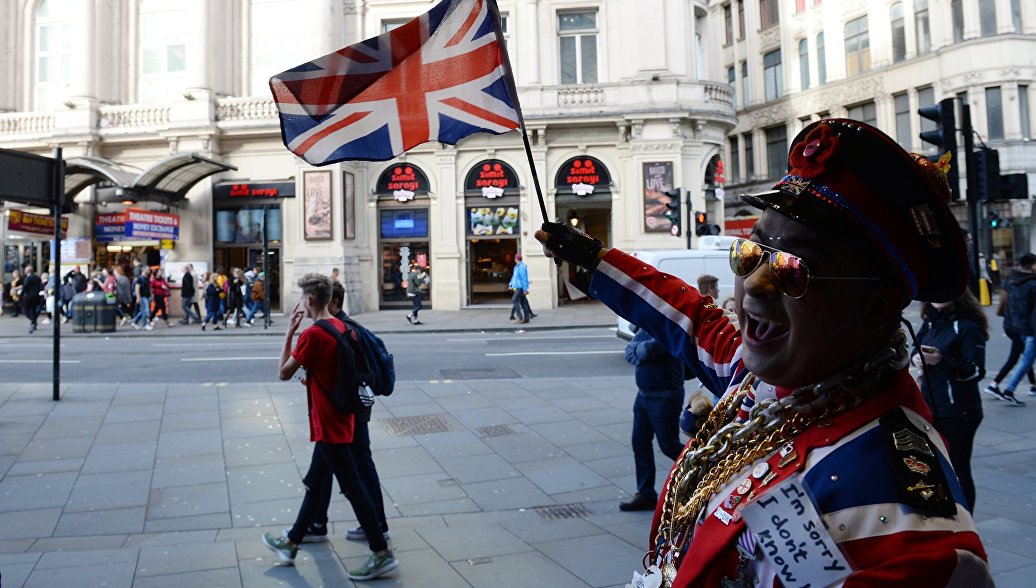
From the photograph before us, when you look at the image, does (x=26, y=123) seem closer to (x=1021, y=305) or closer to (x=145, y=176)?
(x=145, y=176)

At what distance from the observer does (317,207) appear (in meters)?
25.8

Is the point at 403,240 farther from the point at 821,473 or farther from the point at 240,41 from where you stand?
the point at 821,473

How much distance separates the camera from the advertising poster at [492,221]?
2700cm

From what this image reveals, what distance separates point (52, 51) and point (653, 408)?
106 ft

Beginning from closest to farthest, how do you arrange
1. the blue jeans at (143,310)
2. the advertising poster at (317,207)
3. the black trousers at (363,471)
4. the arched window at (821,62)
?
the black trousers at (363,471)
the blue jeans at (143,310)
the advertising poster at (317,207)
the arched window at (821,62)

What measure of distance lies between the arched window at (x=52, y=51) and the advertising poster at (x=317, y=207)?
39.2 feet

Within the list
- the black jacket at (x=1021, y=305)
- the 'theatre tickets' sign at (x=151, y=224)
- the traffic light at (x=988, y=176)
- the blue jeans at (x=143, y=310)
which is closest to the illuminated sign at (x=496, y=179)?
the 'theatre tickets' sign at (x=151, y=224)

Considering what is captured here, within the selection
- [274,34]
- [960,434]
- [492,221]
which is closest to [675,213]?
[492,221]

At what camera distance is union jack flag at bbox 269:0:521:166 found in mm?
3320

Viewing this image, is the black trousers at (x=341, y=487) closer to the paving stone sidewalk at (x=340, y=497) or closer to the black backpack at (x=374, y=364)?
the paving stone sidewalk at (x=340, y=497)

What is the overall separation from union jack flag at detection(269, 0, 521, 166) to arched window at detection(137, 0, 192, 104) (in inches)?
1109

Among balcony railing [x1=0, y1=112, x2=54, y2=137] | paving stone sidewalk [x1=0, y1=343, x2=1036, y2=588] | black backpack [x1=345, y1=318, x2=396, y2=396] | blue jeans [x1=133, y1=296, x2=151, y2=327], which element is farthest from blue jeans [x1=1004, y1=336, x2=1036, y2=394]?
balcony railing [x1=0, y1=112, x2=54, y2=137]

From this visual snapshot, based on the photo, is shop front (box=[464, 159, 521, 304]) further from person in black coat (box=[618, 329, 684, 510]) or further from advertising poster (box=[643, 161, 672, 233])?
person in black coat (box=[618, 329, 684, 510])

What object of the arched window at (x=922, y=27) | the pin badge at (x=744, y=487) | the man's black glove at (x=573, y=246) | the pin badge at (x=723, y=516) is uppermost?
the arched window at (x=922, y=27)
